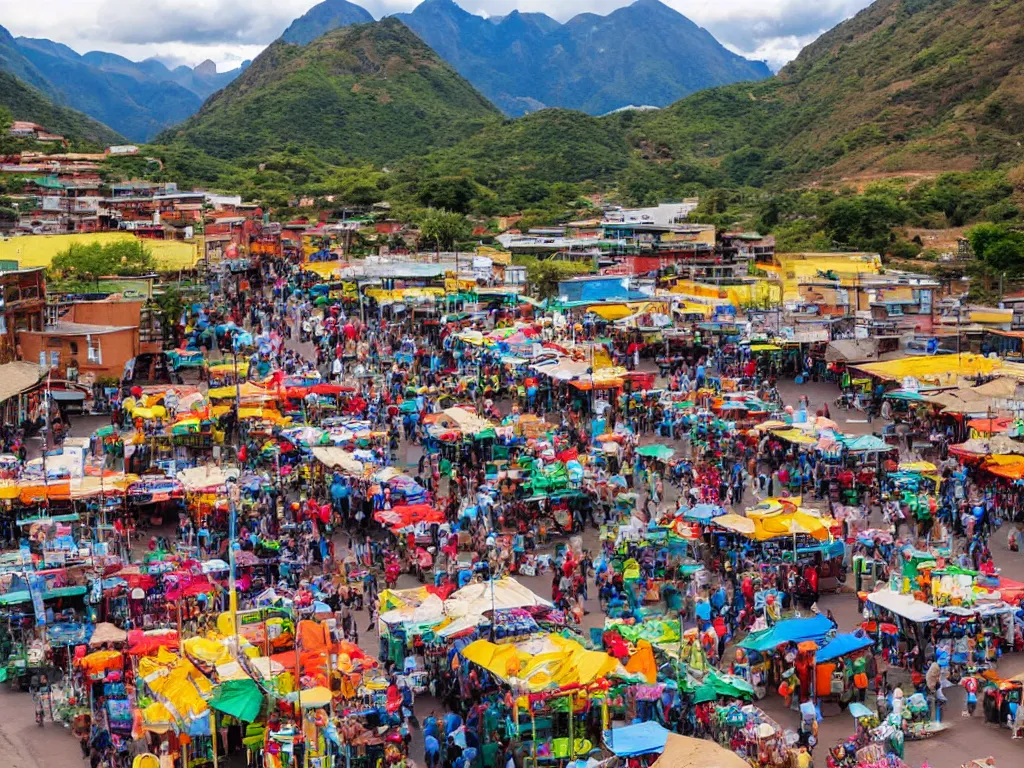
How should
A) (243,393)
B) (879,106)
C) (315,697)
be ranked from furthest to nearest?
1. (879,106)
2. (243,393)
3. (315,697)

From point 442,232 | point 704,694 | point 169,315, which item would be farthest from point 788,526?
point 442,232

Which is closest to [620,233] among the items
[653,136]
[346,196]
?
[346,196]

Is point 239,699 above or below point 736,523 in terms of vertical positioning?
below

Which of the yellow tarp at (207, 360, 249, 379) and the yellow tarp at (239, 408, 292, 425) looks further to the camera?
A: the yellow tarp at (207, 360, 249, 379)

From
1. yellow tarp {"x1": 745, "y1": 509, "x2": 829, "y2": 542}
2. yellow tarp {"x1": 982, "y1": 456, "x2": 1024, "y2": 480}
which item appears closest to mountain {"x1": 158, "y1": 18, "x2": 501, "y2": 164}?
yellow tarp {"x1": 982, "y1": 456, "x2": 1024, "y2": 480}

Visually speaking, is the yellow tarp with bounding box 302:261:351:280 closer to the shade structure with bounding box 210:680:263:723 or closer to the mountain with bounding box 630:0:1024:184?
the shade structure with bounding box 210:680:263:723

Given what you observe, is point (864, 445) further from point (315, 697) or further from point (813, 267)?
point (813, 267)

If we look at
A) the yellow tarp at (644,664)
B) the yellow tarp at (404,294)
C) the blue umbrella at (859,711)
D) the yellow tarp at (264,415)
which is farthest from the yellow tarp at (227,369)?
the blue umbrella at (859,711)

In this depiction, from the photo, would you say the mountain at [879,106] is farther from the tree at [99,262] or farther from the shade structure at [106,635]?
the shade structure at [106,635]
